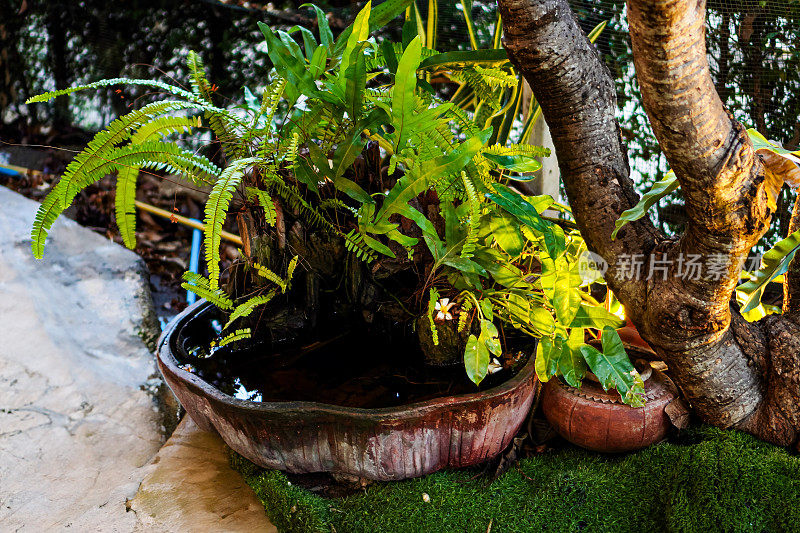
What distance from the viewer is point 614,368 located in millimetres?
1420

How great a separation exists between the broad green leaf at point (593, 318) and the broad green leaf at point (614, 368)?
0.07ft

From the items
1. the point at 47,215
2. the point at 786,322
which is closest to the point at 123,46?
the point at 47,215

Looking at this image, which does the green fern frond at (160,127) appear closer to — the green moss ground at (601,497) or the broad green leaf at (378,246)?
the broad green leaf at (378,246)

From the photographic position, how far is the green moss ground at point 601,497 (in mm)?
1381

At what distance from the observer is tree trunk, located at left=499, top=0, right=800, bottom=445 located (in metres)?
1.14

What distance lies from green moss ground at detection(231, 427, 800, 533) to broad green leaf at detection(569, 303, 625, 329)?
357mm

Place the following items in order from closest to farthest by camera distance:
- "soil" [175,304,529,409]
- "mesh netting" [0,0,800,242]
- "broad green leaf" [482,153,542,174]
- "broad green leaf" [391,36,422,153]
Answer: "broad green leaf" [391,36,422,153], "broad green leaf" [482,153,542,174], "soil" [175,304,529,409], "mesh netting" [0,0,800,242]

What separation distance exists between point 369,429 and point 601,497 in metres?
0.59

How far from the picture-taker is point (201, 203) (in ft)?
10.5

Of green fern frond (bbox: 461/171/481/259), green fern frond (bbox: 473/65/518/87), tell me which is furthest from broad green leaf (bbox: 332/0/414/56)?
green fern frond (bbox: 461/171/481/259)

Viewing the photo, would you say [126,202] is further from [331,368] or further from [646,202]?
[646,202]

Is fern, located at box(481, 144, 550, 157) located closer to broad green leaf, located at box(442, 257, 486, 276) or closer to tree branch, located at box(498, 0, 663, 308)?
tree branch, located at box(498, 0, 663, 308)

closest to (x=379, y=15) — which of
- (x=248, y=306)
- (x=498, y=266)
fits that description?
(x=498, y=266)

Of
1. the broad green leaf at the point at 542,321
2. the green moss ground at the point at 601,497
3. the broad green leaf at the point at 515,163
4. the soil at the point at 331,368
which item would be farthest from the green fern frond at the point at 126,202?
the broad green leaf at the point at 542,321
